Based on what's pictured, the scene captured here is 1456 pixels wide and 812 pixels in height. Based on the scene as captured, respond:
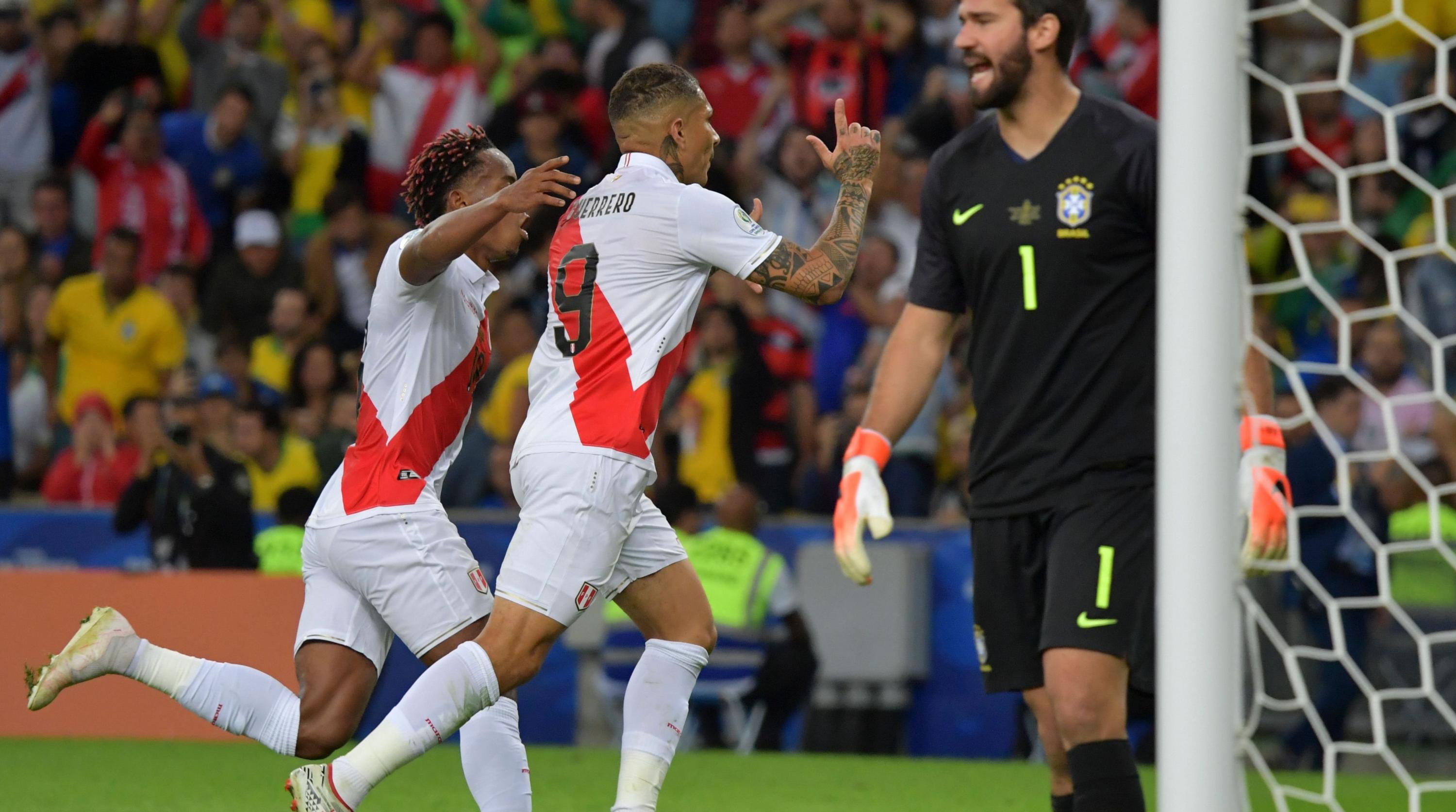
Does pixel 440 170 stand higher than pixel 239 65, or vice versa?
pixel 239 65

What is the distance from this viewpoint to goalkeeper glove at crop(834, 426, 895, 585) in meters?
4.17

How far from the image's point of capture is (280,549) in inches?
418

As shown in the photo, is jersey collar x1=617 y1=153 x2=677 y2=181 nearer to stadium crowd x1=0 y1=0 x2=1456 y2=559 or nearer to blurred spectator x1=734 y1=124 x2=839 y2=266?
stadium crowd x1=0 y1=0 x2=1456 y2=559

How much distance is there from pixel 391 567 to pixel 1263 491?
254 cm

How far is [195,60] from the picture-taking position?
13852 millimetres

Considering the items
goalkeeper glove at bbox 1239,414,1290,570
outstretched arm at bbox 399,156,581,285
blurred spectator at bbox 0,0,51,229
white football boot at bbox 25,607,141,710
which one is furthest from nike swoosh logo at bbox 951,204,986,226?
blurred spectator at bbox 0,0,51,229

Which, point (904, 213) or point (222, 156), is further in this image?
point (222, 156)

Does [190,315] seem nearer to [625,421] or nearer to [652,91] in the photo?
[652,91]

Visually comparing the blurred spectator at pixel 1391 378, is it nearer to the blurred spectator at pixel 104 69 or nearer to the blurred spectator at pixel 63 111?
the blurred spectator at pixel 104 69

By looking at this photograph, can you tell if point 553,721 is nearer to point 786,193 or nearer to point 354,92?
point 786,193

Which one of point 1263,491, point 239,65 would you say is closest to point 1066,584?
point 1263,491

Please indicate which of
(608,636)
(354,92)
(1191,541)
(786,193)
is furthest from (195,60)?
(1191,541)

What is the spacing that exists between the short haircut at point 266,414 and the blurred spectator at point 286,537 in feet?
2.68

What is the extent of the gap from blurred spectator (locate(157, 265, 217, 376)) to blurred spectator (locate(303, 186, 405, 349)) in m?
0.80
